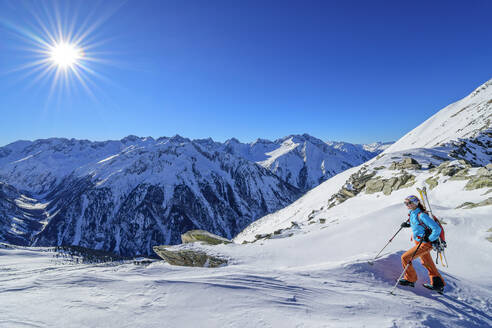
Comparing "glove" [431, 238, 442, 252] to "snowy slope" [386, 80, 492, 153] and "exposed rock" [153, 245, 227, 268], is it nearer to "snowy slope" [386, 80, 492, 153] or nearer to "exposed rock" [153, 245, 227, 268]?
"exposed rock" [153, 245, 227, 268]

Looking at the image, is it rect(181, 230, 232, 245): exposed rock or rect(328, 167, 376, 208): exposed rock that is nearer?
rect(181, 230, 232, 245): exposed rock

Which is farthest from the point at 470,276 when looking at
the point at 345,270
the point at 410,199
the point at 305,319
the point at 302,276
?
the point at 305,319

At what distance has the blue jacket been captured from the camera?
6.37m

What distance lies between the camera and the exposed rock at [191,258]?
1446cm

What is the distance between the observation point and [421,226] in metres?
6.81

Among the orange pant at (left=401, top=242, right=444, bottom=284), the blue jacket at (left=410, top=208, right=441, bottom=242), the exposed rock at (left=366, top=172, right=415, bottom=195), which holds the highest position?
the exposed rock at (left=366, top=172, right=415, bottom=195)

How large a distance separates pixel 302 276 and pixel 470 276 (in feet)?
19.5

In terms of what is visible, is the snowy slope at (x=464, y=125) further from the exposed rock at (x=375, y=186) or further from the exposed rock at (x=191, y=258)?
the exposed rock at (x=191, y=258)

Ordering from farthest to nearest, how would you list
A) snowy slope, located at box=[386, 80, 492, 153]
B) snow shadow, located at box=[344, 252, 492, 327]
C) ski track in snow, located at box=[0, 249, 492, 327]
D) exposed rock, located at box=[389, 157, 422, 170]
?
snowy slope, located at box=[386, 80, 492, 153] < exposed rock, located at box=[389, 157, 422, 170] < snow shadow, located at box=[344, 252, 492, 327] < ski track in snow, located at box=[0, 249, 492, 327]

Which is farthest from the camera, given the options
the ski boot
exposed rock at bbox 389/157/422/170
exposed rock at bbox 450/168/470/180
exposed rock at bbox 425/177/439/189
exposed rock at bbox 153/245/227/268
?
exposed rock at bbox 389/157/422/170

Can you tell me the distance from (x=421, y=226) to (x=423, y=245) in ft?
1.95

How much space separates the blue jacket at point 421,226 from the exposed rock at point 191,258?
35.3 feet

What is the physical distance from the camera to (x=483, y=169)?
1556cm

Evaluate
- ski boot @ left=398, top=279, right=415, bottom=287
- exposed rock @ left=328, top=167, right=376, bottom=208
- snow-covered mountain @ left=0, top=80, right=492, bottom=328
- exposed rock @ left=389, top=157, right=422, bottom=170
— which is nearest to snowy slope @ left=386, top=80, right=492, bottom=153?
exposed rock @ left=389, top=157, right=422, bottom=170
